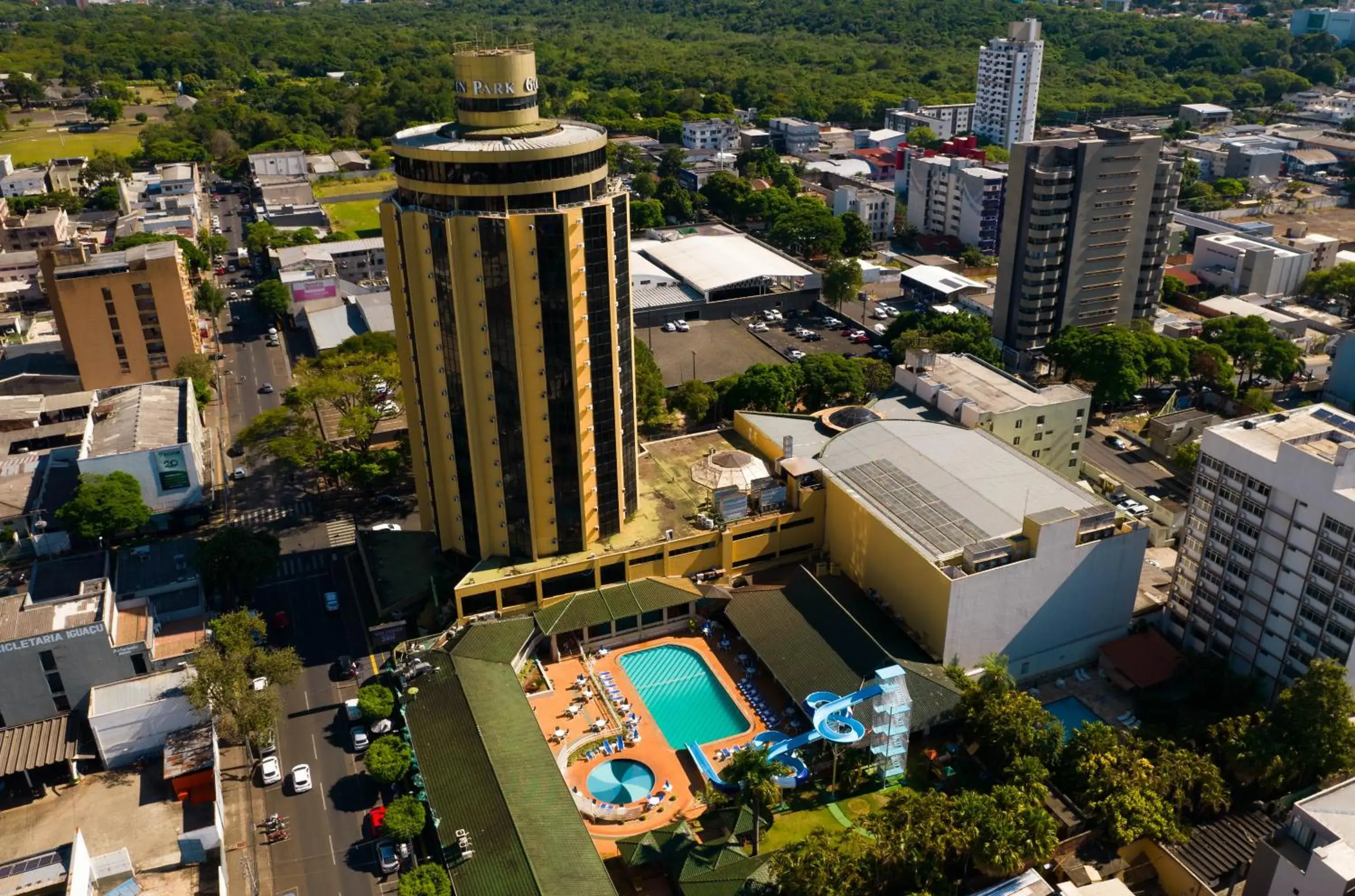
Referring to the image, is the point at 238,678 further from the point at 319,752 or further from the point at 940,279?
the point at 940,279

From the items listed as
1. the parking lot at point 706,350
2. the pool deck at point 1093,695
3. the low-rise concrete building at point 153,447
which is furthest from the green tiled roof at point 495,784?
the parking lot at point 706,350

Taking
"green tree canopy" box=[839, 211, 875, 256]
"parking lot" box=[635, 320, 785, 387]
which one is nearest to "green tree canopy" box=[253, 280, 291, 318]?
"parking lot" box=[635, 320, 785, 387]

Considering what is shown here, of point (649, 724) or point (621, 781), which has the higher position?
point (649, 724)

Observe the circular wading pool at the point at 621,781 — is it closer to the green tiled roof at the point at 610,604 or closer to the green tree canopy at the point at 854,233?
the green tiled roof at the point at 610,604

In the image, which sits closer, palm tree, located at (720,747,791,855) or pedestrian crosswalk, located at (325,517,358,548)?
palm tree, located at (720,747,791,855)

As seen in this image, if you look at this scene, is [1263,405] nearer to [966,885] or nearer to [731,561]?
[731,561]

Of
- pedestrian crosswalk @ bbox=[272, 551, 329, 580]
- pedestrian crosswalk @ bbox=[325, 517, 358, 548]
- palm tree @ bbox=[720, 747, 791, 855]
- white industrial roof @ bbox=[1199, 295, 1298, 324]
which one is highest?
white industrial roof @ bbox=[1199, 295, 1298, 324]

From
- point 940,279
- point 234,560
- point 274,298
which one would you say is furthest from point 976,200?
point 234,560

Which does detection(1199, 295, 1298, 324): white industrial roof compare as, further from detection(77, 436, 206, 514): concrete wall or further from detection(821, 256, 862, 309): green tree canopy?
detection(77, 436, 206, 514): concrete wall
